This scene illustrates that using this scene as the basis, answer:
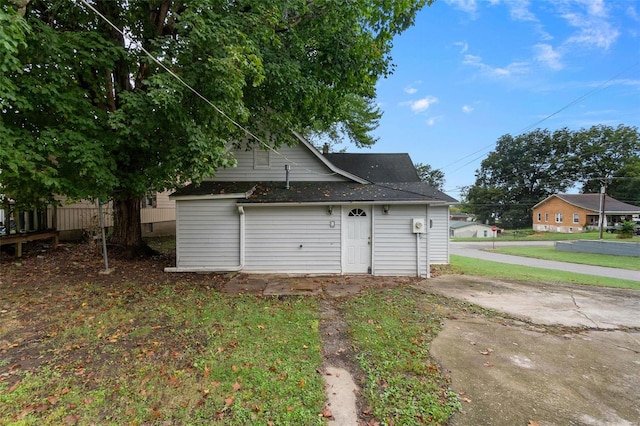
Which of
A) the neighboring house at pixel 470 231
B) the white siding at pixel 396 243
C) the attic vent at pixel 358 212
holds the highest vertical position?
the attic vent at pixel 358 212

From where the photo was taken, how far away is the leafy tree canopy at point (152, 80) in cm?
530

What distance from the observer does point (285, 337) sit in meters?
4.24

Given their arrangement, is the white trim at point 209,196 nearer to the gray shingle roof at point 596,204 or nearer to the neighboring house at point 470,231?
the neighboring house at point 470,231

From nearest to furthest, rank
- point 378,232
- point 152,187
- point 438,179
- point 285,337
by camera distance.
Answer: point 285,337 < point 152,187 < point 378,232 < point 438,179

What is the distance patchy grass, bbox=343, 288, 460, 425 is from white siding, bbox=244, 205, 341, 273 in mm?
2557

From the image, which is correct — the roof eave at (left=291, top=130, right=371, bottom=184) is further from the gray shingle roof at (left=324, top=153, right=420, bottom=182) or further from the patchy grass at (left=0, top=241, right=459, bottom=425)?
the patchy grass at (left=0, top=241, right=459, bottom=425)

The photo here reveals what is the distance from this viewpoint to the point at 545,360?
3.79 meters

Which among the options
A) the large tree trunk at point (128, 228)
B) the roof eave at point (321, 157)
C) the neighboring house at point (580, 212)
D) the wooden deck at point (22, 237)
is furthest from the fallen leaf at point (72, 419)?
the neighboring house at point (580, 212)

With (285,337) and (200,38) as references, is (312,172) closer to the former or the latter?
(200,38)

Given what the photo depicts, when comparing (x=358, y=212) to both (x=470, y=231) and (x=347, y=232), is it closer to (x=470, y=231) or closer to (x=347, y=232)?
(x=347, y=232)

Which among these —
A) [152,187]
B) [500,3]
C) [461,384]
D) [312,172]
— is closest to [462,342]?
[461,384]

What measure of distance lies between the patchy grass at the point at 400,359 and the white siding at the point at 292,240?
8.39 feet

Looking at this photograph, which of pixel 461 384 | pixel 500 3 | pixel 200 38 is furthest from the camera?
pixel 500 3

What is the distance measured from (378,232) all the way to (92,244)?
967cm
